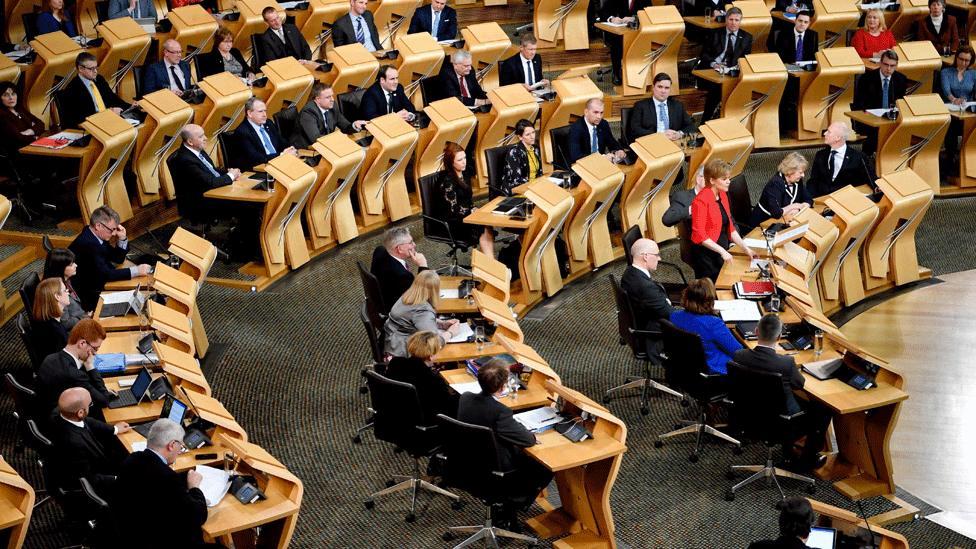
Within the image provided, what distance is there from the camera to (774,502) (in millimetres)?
6789

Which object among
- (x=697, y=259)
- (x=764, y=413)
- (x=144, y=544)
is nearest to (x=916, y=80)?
(x=697, y=259)

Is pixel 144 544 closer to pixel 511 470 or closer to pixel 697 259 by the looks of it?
pixel 511 470

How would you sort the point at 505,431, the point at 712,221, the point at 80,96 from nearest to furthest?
the point at 505,431 < the point at 712,221 < the point at 80,96

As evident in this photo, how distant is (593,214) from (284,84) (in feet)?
10.4

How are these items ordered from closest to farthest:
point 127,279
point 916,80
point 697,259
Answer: point 127,279
point 697,259
point 916,80

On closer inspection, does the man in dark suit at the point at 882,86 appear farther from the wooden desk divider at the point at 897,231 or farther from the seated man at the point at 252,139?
the seated man at the point at 252,139

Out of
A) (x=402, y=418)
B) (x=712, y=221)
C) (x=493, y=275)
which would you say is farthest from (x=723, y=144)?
(x=402, y=418)

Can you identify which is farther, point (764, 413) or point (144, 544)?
point (764, 413)

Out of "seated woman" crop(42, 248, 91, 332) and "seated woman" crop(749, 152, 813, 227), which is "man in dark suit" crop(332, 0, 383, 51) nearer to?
"seated woman" crop(749, 152, 813, 227)

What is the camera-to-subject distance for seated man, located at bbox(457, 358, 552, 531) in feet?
19.6

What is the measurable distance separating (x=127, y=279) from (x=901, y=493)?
5.17m

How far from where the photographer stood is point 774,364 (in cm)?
653

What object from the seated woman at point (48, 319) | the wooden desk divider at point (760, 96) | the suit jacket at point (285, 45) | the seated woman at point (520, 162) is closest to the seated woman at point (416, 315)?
the seated woman at point (48, 319)

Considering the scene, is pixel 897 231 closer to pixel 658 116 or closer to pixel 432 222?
pixel 658 116
